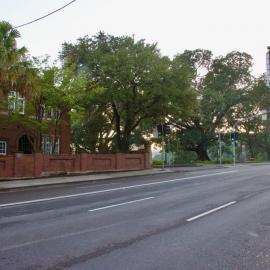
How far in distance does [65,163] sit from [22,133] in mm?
8353

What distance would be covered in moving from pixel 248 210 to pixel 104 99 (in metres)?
26.7

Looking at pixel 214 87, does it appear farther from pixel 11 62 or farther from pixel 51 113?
pixel 11 62

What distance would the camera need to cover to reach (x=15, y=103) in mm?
32031

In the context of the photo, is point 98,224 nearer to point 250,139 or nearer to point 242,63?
point 242,63

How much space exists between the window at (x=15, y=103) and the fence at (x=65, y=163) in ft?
12.8

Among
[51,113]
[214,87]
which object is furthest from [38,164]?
[214,87]

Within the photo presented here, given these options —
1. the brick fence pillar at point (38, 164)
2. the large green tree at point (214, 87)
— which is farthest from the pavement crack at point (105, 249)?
the large green tree at point (214, 87)

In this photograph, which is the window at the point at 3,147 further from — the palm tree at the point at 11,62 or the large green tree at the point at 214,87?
the large green tree at the point at 214,87

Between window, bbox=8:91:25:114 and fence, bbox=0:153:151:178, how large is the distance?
3.90 meters

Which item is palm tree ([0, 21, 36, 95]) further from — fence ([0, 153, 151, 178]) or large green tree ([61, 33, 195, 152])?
large green tree ([61, 33, 195, 152])

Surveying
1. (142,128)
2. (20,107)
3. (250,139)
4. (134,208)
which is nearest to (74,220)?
(134,208)

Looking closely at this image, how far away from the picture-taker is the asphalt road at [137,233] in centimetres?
745

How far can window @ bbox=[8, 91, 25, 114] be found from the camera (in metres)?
31.4

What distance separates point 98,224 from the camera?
11.1 metres
